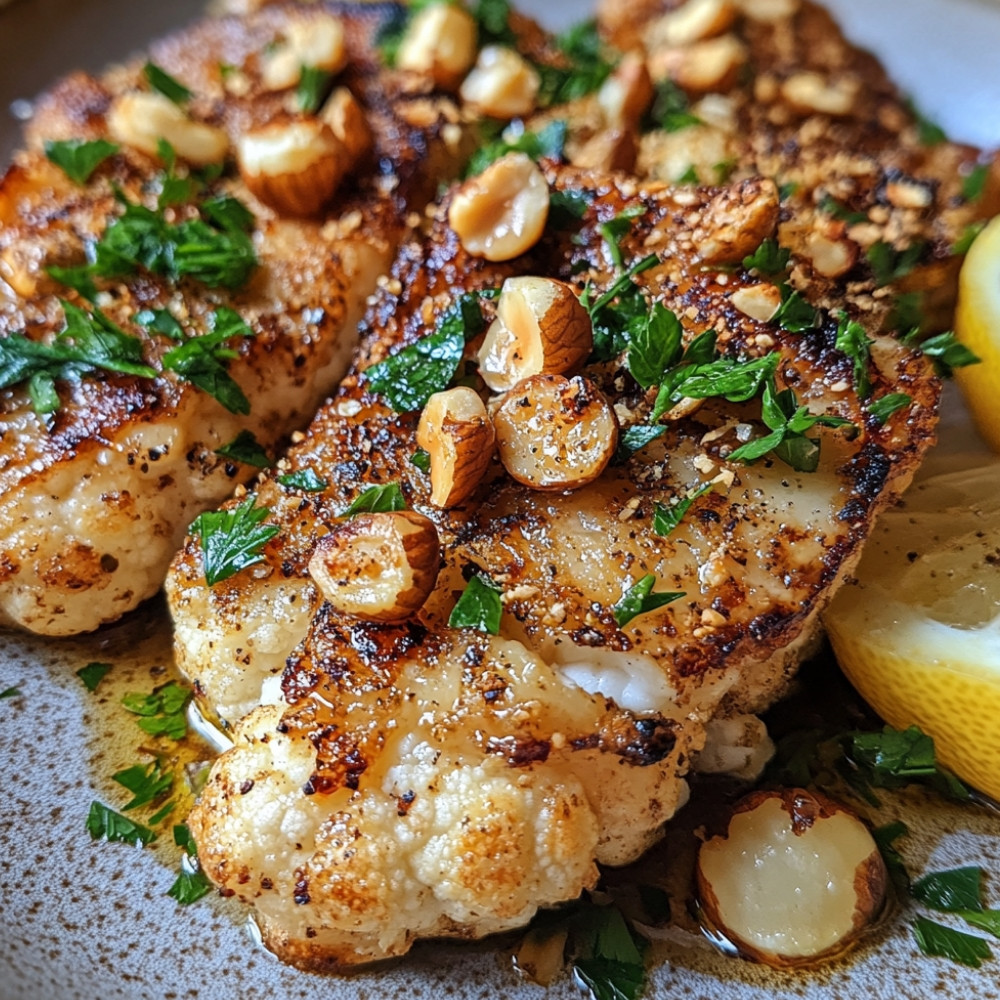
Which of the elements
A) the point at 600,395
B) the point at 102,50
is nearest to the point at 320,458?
the point at 600,395

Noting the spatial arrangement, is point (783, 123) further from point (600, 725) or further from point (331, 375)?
point (600, 725)

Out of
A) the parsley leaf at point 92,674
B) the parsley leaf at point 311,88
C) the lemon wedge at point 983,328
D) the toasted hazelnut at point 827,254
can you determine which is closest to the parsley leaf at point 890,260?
the lemon wedge at point 983,328

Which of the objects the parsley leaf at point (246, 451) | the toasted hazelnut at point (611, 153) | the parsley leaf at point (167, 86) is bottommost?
the parsley leaf at point (246, 451)

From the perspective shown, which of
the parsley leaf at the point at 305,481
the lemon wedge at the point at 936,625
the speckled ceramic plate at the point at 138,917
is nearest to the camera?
the speckled ceramic plate at the point at 138,917

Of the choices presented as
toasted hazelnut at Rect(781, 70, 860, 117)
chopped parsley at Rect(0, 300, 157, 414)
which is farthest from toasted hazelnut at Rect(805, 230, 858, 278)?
chopped parsley at Rect(0, 300, 157, 414)

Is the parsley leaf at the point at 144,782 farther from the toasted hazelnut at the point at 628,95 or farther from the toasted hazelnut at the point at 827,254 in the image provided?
the toasted hazelnut at the point at 628,95

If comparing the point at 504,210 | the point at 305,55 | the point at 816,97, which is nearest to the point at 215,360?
the point at 504,210

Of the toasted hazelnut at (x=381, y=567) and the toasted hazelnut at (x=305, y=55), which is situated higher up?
the toasted hazelnut at (x=305, y=55)

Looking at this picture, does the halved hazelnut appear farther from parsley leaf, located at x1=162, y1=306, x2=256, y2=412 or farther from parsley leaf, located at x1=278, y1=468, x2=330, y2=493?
parsley leaf, located at x1=162, y1=306, x2=256, y2=412
